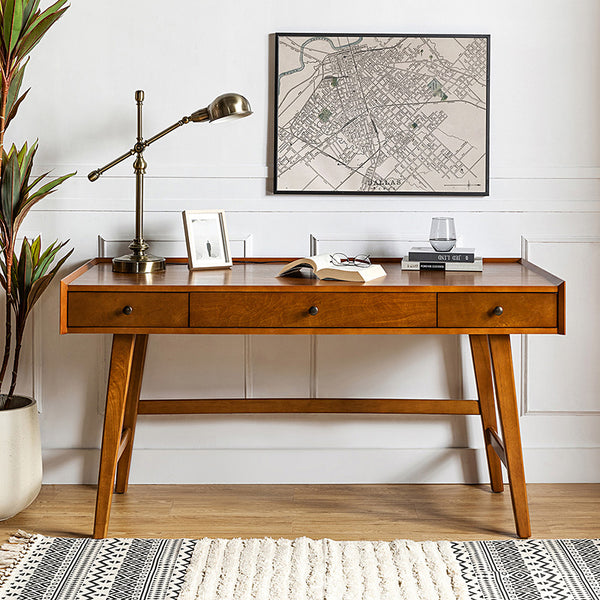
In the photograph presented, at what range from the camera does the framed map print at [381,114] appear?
2742 millimetres

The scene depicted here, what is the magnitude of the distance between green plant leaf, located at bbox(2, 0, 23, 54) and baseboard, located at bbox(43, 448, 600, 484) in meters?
1.42

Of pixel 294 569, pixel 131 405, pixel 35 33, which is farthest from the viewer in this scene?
pixel 131 405

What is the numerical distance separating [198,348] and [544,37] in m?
1.65

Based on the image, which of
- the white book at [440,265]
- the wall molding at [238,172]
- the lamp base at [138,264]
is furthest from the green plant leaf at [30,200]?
the white book at [440,265]

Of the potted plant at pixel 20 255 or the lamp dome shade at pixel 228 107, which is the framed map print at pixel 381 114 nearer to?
the lamp dome shade at pixel 228 107

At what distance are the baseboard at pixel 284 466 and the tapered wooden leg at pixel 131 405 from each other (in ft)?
0.37

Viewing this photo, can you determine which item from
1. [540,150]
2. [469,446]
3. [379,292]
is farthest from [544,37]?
[469,446]

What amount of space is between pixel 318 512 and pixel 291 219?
1.02m

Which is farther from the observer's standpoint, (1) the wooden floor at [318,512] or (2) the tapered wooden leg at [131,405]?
(2) the tapered wooden leg at [131,405]

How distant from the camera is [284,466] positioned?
9.45ft

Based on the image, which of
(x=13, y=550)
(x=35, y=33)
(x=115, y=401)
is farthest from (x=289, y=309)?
(x=35, y=33)

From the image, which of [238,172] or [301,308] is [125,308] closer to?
[301,308]

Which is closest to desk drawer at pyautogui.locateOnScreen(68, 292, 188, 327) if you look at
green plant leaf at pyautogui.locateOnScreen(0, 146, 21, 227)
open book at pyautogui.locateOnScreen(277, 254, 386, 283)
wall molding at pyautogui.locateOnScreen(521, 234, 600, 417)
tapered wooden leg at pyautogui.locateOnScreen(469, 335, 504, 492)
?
open book at pyautogui.locateOnScreen(277, 254, 386, 283)

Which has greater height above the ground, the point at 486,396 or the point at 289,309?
the point at 289,309
